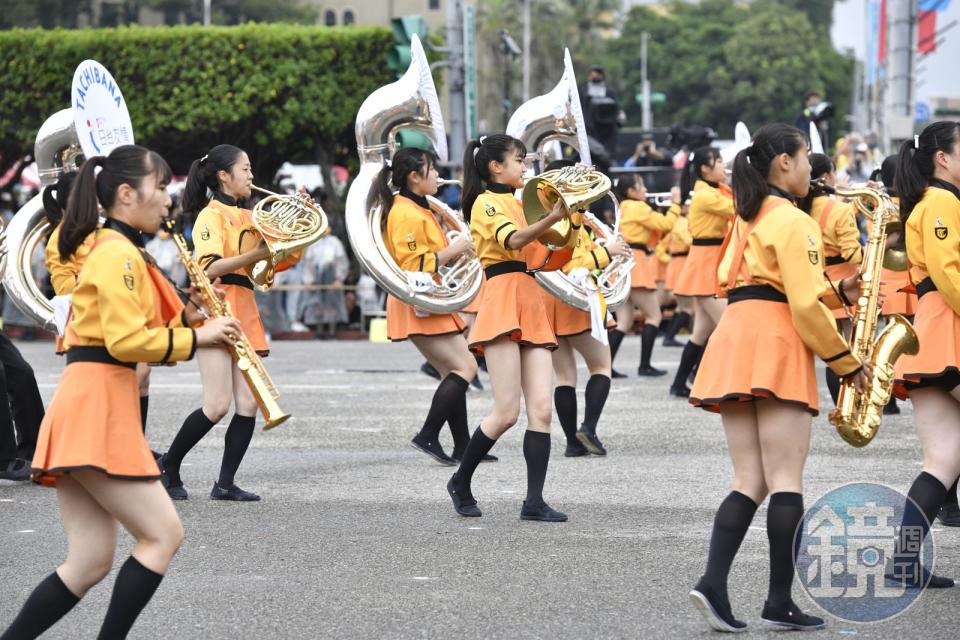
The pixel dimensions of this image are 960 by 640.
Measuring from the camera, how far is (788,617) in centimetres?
522

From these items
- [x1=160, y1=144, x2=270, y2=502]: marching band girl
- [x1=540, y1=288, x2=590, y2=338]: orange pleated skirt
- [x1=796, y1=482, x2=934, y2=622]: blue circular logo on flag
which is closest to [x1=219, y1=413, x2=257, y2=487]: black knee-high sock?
[x1=160, y1=144, x2=270, y2=502]: marching band girl

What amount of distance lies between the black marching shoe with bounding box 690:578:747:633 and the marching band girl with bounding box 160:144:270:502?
3.26m

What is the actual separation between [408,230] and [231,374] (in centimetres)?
137

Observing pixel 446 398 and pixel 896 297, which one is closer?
pixel 446 398

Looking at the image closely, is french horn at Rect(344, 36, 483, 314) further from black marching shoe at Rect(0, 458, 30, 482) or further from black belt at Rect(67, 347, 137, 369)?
black belt at Rect(67, 347, 137, 369)

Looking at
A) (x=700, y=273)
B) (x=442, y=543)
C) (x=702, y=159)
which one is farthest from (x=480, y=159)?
(x=702, y=159)

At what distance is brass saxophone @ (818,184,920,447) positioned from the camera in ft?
17.4

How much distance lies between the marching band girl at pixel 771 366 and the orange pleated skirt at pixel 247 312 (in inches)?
129

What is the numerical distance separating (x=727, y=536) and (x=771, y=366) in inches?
23.5

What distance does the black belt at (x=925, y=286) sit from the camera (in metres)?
6.02

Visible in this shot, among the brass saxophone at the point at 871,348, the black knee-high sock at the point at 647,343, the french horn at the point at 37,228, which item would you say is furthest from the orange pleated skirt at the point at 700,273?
the brass saxophone at the point at 871,348

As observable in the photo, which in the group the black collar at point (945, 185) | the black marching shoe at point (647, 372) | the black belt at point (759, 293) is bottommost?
the black marching shoe at point (647, 372)

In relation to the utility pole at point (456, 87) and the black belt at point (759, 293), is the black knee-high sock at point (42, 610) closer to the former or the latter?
the black belt at point (759, 293)

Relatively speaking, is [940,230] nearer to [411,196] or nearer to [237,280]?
[411,196]
